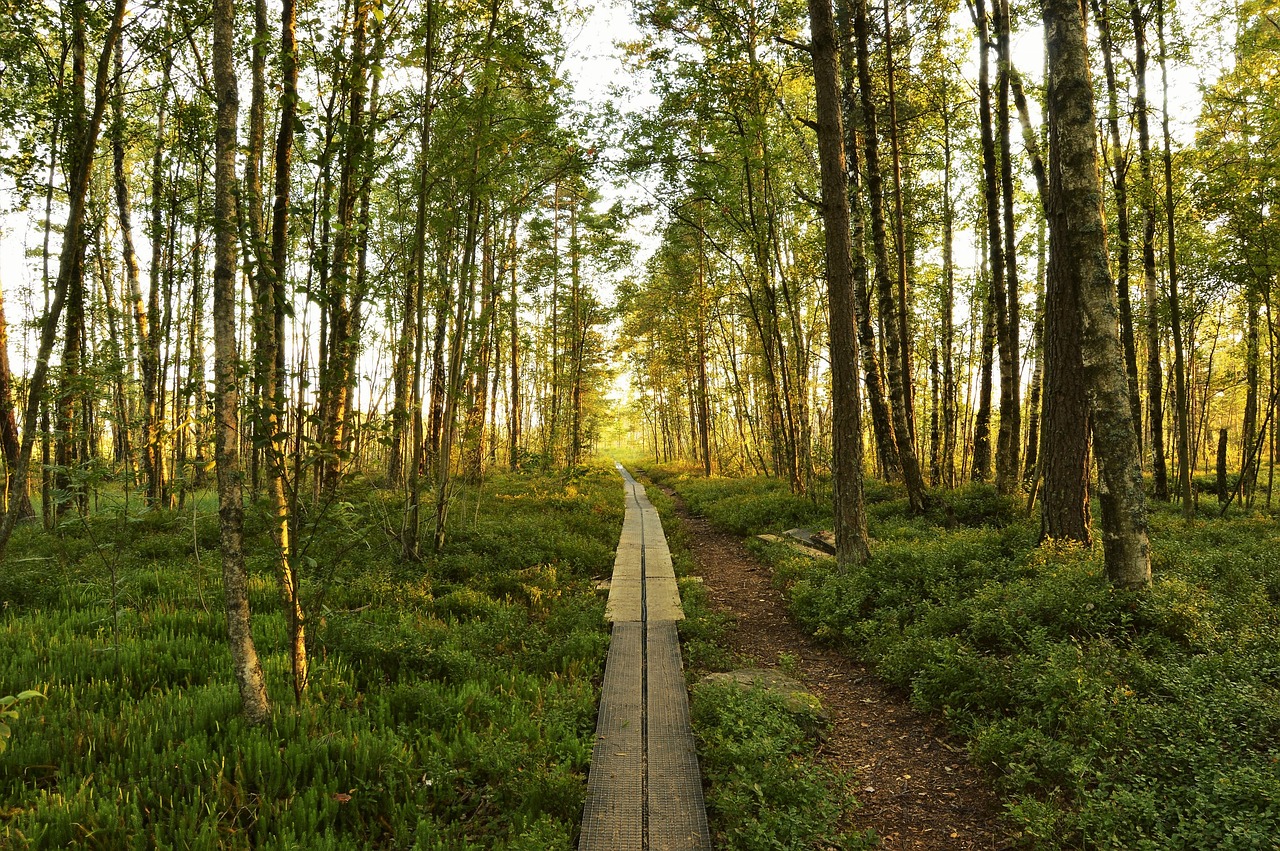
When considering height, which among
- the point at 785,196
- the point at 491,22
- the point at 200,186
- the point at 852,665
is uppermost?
the point at 785,196

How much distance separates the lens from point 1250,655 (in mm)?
4035

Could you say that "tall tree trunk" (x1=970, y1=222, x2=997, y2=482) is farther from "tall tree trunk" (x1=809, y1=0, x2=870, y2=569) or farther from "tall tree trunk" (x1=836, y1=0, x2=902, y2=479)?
"tall tree trunk" (x1=809, y1=0, x2=870, y2=569)

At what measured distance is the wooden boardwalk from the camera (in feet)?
9.84

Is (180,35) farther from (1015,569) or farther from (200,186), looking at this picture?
(1015,569)

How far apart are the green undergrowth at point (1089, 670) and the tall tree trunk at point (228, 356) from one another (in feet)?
15.6

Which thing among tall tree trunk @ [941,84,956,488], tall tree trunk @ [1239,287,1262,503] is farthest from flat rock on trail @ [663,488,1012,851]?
tall tree trunk @ [1239,287,1262,503]

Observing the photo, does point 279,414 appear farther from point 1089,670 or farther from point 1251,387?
point 1251,387

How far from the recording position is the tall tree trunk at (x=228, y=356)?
334cm

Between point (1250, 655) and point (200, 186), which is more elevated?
point (200, 186)

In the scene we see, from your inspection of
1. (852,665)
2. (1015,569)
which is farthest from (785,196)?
(852,665)

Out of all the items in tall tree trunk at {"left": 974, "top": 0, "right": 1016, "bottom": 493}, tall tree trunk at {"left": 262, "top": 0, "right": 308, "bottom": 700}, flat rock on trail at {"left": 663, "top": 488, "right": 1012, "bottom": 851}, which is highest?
tall tree trunk at {"left": 974, "top": 0, "right": 1016, "bottom": 493}

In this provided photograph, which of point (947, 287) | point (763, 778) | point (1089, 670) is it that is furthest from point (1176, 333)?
point (763, 778)

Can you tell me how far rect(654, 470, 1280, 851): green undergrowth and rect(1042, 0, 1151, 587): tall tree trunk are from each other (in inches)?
19.2

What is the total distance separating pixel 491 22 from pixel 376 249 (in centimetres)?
809
